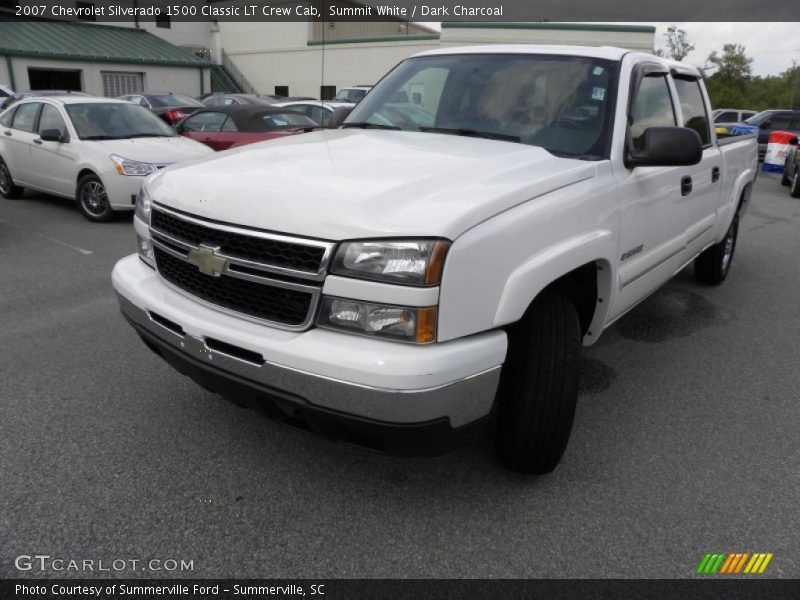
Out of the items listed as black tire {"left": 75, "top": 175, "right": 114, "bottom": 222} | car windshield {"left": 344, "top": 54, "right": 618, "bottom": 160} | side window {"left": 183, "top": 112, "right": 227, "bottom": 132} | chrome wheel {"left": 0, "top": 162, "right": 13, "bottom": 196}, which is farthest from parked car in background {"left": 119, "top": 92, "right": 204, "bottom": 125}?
car windshield {"left": 344, "top": 54, "right": 618, "bottom": 160}

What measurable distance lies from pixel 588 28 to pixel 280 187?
1135 inches

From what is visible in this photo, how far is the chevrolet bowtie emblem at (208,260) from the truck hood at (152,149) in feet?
18.9

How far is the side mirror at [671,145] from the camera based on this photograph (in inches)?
112

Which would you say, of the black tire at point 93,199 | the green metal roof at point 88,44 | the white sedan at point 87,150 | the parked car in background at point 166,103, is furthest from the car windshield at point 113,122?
the green metal roof at point 88,44

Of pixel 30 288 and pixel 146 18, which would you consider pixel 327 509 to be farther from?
pixel 146 18

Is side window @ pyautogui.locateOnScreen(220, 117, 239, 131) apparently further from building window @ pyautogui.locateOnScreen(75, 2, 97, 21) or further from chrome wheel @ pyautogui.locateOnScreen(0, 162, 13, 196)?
building window @ pyautogui.locateOnScreen(75, 2, 97, 21)

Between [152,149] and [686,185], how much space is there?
6.58 metres

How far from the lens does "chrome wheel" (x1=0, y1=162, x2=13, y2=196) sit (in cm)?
924

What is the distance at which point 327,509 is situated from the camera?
2572 mm

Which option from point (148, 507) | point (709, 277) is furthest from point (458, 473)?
point (709, 277)

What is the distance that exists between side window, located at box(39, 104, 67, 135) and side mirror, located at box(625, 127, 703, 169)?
7.92 metres

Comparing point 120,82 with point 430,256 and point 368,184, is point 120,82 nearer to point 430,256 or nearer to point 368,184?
point 368,184

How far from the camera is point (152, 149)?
8.03 m
